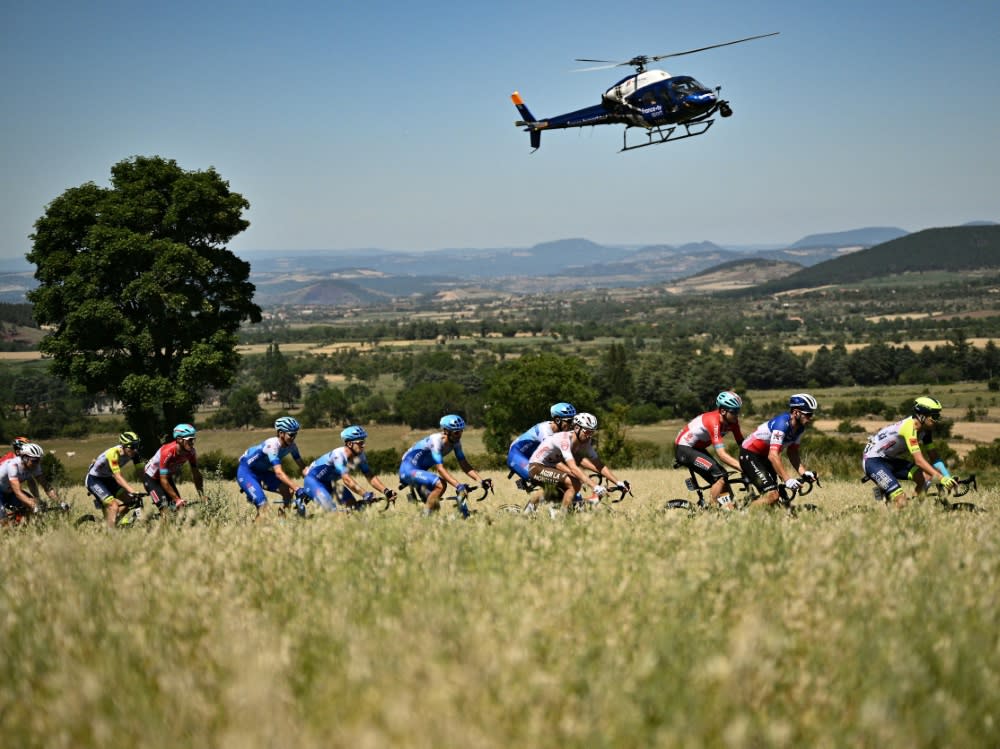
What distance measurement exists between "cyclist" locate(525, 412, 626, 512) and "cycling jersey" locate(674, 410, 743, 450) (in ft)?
4.77

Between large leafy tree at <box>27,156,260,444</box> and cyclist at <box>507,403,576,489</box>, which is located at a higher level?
large leafy tree at <box>27,156,260,444</box>

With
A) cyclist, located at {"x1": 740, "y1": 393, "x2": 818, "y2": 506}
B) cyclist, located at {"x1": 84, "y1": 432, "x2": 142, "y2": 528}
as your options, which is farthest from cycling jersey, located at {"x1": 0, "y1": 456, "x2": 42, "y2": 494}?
cyclist, located at {"x1": 740, "y1": 393, "x2": 818, "y2": 506}

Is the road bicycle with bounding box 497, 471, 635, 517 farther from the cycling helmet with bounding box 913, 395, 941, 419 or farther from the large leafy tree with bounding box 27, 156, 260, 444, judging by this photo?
the large leafy tree with bounding box 27, 156, 260, 444

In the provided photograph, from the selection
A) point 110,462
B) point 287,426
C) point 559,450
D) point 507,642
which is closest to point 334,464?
point 287,426

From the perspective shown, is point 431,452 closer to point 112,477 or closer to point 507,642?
point 112,477

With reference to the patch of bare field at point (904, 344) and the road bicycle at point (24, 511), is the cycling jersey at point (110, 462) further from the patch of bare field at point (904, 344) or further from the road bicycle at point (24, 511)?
the patch of bare field at point (904, 344)

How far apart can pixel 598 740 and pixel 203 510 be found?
9.73 meters

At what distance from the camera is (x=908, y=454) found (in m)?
12.5

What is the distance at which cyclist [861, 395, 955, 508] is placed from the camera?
11.9 meters

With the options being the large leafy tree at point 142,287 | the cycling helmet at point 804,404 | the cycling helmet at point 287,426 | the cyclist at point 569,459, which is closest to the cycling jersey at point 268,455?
the cycling helmet at point 287,426

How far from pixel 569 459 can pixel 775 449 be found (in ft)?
9.84

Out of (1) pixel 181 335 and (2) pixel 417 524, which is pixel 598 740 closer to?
(2) pixel 417 524

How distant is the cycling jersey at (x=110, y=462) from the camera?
1378 cm

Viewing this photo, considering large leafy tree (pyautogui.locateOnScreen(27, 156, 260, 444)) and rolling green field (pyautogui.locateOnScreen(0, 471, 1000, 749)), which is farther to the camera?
large leafy tree (pyautogui.locateOnScreen(27, 156, 260, 444))
